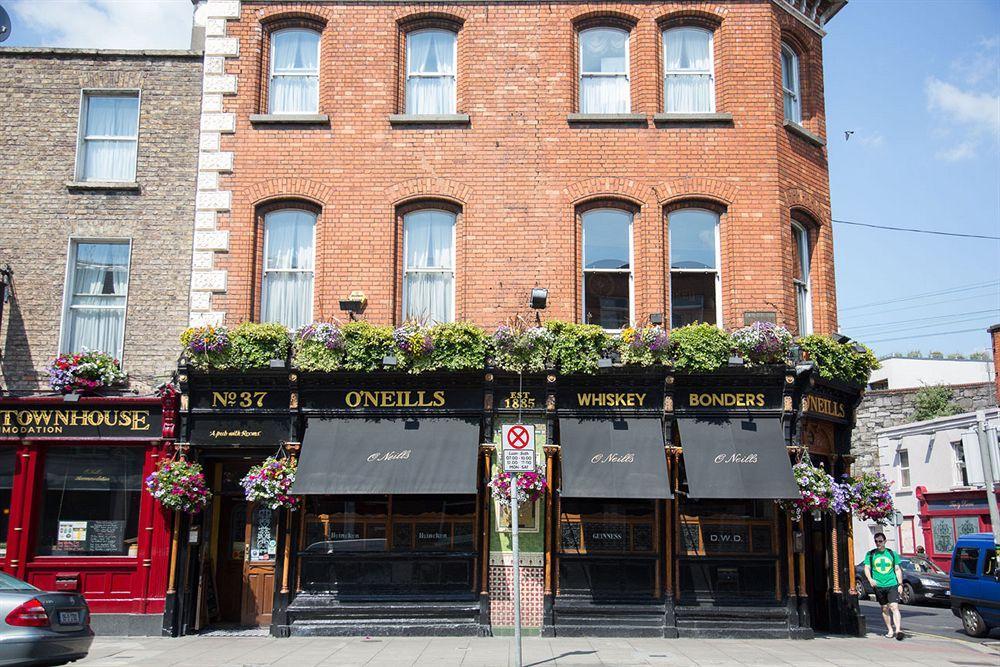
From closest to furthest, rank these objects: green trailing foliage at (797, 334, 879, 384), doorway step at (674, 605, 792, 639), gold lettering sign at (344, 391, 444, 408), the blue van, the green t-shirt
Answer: doorway step at (674, 605, 792, 639)
gold lettering sign at (344, 391, 444, 408)
green trailing foliage at (797, 334, 879, 384)
the green t-shirt
the blue van

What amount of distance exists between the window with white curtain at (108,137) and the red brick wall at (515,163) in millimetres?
1878

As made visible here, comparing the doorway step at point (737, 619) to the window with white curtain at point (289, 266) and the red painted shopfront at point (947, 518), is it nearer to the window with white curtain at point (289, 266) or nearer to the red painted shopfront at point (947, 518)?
the window with white curtain at point (289, 266)

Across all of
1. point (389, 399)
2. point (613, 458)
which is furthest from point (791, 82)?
point (389, 399)

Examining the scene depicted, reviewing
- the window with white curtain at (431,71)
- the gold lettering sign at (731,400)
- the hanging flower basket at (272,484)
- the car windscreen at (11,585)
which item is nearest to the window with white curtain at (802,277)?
the gold lettering sign at (731,400)

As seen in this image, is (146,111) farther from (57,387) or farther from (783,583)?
(783,583)

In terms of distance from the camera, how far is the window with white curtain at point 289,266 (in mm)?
15508

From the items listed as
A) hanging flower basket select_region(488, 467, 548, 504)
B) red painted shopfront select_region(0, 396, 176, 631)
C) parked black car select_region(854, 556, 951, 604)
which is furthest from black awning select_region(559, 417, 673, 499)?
parked black car select_region(854, 556, 951, 604)

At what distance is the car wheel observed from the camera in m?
16.9

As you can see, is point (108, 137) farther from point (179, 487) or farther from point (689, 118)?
point (689, 118)

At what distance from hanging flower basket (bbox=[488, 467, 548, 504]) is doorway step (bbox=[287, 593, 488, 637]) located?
1863 mm

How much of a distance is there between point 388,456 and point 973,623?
11.8 m

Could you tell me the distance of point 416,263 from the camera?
15.6 m

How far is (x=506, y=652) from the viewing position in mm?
12328

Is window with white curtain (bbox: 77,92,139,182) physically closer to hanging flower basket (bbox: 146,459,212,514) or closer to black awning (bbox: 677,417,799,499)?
hanging flower basket (bbox: 146,459,212,514)
